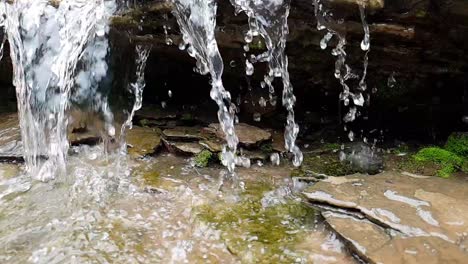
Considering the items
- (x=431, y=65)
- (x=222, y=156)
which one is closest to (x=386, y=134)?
(x=431, y=65)

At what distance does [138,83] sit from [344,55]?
265 cm

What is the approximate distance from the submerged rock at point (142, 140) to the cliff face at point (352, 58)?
86 cm

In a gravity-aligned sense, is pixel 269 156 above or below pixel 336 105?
below

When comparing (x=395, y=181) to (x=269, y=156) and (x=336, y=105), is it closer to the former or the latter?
(x=269, y=156)

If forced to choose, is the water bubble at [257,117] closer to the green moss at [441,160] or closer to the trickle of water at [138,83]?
the trickle of water at [138,83]

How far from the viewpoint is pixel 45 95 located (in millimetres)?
4941

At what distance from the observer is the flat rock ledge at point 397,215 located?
2.71 metres

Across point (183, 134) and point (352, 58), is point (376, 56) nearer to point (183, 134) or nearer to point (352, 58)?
point (352, 58)

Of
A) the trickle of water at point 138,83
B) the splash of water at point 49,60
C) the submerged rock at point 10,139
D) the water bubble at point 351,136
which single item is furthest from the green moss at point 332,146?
the submerged rock at point 10,139

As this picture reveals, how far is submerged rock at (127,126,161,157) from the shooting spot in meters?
4.58

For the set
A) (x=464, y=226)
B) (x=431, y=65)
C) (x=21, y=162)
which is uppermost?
(x=431, y=65)

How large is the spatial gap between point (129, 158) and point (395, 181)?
8.41ft

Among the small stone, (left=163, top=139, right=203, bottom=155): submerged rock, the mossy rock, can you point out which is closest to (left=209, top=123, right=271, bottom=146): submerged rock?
the small stone

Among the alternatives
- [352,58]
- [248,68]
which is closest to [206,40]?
[248,68]
